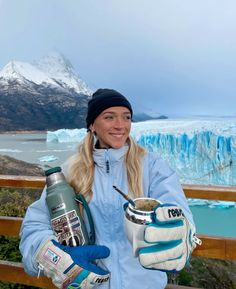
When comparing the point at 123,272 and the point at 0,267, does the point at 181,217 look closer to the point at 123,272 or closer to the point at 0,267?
the point at 123,272

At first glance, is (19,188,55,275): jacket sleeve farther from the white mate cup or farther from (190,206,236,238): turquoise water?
(190,206,236,238): turquoise water

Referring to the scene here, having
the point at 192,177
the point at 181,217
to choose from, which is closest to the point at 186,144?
the point at 192,177

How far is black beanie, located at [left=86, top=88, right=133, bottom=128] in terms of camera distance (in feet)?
5.30

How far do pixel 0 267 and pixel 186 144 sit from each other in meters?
13.7

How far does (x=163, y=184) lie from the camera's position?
1.48m

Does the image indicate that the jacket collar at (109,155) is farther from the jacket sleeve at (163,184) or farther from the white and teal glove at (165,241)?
the white and teal glove at (165,241)

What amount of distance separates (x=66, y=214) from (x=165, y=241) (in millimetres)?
462

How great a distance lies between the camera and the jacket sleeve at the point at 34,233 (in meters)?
1.43

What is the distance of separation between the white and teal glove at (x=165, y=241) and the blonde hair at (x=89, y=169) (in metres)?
0.35

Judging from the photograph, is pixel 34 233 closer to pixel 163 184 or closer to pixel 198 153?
pixel 163 184

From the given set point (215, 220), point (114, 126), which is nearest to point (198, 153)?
point (215, 220)

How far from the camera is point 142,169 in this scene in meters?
1.56

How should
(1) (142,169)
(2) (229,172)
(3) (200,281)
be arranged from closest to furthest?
(1) (142,169), (3) (200,281), (2) (229,172)

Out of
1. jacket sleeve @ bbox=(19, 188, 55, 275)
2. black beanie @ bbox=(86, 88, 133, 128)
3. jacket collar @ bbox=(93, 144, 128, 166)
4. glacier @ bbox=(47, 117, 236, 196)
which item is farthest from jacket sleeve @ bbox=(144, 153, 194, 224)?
glacier @ bbox=(47, 117, 236, 196)
